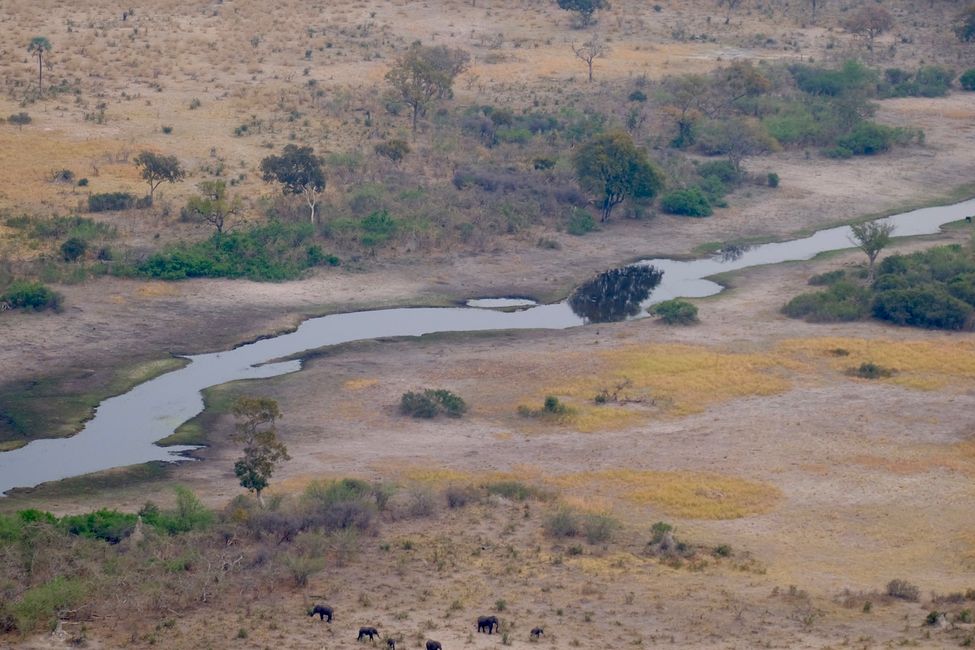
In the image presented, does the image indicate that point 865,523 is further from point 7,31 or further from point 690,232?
point 7,31

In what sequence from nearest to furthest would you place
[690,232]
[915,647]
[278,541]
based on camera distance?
[915,647] → [278,541] → [690,232]

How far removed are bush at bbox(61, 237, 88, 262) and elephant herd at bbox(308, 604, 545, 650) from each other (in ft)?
92.3

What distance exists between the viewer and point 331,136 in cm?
7169

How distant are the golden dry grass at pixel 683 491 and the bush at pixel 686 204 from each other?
97.9 ft

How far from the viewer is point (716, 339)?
5044 centimetres

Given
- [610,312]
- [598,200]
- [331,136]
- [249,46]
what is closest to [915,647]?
[610,312]

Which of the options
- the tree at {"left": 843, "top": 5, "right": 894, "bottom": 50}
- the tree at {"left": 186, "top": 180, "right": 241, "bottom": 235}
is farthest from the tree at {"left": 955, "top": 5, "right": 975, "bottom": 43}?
the tree at {"left": 186, "top": 180, "right": 241, "bottom": 235}

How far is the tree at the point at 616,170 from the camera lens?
2507 inches

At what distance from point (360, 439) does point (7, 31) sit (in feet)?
166

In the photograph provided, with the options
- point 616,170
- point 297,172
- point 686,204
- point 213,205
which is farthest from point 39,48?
point 686,204

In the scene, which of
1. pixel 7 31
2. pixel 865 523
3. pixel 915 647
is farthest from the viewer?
pixel 7 31

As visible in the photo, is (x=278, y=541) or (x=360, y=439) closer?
(x=278, y=541)

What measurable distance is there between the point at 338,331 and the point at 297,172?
12222 millimetres

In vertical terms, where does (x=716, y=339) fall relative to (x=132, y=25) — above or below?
below
